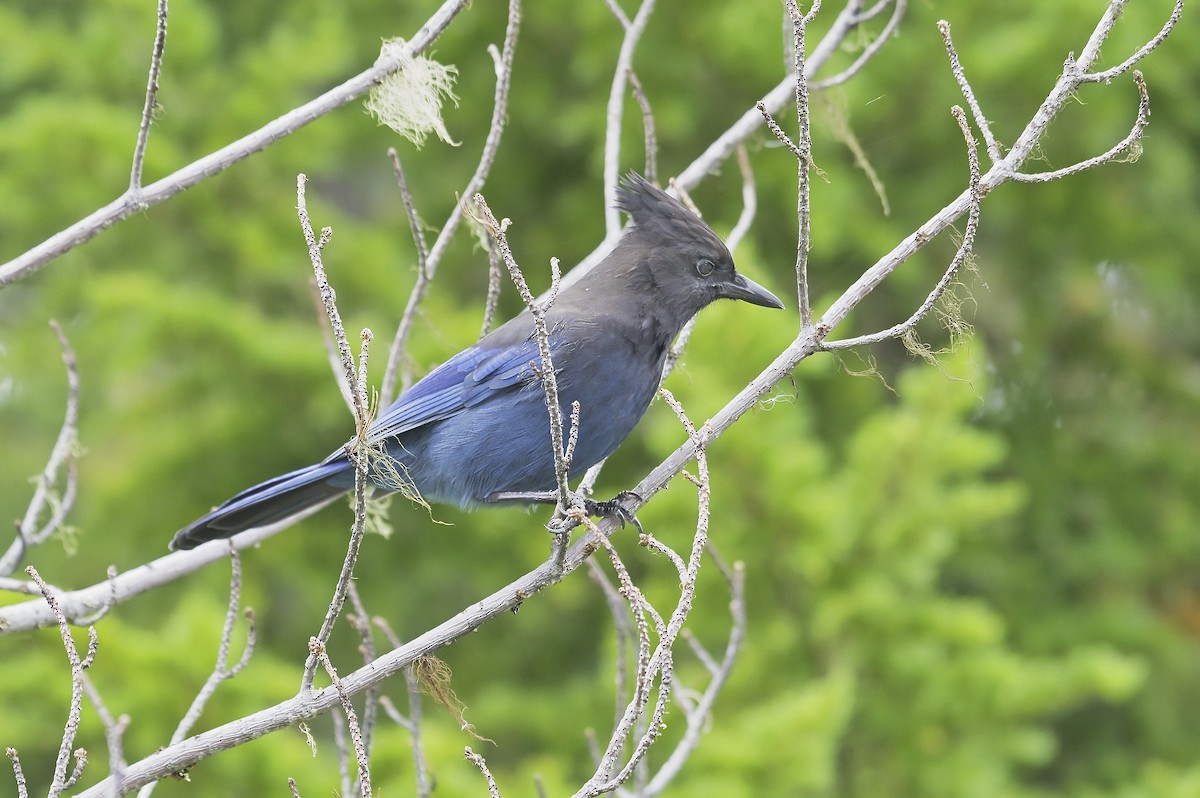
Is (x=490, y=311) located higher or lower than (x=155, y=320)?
lower

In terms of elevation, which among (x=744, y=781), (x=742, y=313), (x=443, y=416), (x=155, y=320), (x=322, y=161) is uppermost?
(x=322, y=161)

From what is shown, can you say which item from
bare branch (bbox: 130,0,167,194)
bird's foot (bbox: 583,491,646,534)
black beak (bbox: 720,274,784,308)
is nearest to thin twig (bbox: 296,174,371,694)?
bare branch (bbox: 130,0,167,194)

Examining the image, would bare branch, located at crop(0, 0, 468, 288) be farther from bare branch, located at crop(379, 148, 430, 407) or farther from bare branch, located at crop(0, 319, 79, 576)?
bare branch, located at crop(0, 319, 79, 576)

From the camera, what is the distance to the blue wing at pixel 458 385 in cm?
434

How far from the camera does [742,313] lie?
589 cm

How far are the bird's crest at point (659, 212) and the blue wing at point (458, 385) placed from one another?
500 millimetres

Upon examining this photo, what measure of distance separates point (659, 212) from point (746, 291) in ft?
1.15

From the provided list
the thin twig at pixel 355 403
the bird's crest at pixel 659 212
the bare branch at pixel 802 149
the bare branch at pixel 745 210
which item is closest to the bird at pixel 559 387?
the bird's crest at pixel 659 212

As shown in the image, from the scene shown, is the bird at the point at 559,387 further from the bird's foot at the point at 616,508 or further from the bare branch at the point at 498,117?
the bare branch at the point at 498,117

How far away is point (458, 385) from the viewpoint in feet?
14.5

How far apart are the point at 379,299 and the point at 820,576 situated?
2.51 meters

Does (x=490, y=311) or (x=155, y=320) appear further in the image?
(x=155, y=320)

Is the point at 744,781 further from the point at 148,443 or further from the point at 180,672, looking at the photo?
the point at 148,443

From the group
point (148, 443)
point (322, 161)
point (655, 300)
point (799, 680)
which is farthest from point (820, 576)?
point (148, 443)
